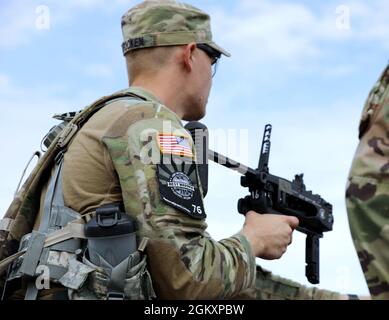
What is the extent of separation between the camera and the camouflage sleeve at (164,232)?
448 cm

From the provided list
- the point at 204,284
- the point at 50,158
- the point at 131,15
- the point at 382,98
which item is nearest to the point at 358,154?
the point at 382,98

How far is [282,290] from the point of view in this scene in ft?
20.5

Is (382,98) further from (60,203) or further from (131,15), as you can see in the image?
(131,15)

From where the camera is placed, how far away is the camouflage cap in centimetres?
536

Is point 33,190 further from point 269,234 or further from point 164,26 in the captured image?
point 269,234

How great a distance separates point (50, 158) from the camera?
16.4 ft

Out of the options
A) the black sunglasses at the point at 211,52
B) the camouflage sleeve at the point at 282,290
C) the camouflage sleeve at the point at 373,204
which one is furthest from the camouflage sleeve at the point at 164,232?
the camouflage sleeve at the point at 373,204

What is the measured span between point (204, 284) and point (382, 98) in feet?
6.04

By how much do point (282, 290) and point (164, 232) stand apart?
2.00 meters

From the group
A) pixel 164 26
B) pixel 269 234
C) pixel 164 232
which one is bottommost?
Answer: pixel 269 234

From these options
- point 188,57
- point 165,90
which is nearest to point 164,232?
point 165,90

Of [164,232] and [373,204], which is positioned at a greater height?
[373,204]
